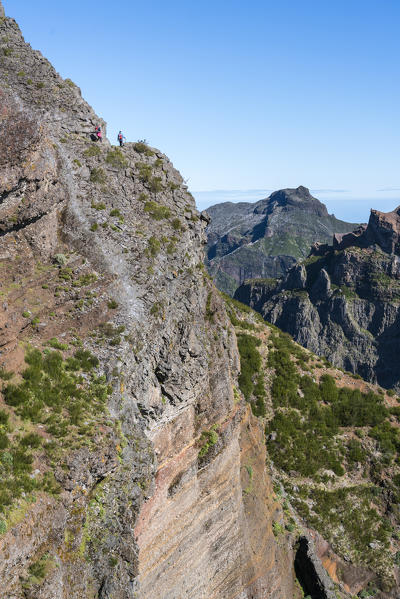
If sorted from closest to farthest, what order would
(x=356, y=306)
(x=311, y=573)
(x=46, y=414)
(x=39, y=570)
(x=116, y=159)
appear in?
1. (x=39, y=570)
2. (x=46, y=414)
3. (x=116, y=159)
4. (x=311, y=573)
5. (x=356, y=306)

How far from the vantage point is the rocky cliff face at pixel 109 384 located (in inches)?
486

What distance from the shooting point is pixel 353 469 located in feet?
149

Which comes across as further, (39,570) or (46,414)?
(46,414)

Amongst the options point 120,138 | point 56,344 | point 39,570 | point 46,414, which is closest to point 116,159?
point 120,138

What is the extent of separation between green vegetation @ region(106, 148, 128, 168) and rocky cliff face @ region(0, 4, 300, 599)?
0.13 meters

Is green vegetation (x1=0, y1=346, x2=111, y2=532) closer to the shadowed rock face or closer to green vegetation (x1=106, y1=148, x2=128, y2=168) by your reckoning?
green vegetation (x1=106, y1=148, x2=128, y2=168)

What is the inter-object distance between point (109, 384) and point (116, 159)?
1460cm

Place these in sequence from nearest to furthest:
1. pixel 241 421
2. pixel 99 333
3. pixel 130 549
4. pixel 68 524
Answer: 1. pixel 68 524
2. pixel 130 549
3. pixel 99 333
4. pixel 241 421

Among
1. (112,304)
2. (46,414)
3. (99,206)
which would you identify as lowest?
(46,414)

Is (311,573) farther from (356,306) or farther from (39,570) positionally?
(356,306)

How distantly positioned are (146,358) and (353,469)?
122ft

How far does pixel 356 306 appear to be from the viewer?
546 feet

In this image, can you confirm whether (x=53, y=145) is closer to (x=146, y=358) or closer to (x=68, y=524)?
(x=146, y=358)

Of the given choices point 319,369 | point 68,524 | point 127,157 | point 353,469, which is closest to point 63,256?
point 127,157
